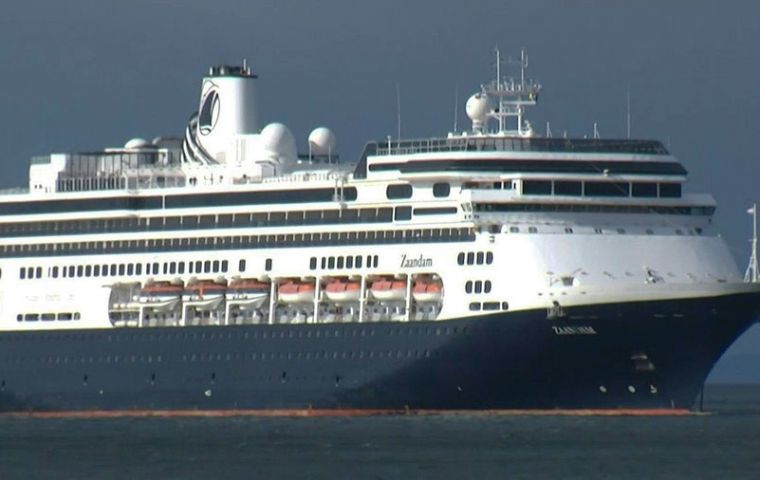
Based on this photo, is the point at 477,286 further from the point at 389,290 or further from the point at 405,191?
the point at 405,191

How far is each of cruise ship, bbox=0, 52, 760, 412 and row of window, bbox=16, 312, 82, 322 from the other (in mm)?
83

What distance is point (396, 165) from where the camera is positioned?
3533 inches

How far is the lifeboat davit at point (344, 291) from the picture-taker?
297 ft

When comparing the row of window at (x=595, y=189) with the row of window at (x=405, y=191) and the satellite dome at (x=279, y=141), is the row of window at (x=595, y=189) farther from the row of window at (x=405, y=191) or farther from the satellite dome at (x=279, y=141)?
the satellite dome at (x=279, y=141)

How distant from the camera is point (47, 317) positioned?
329 feet

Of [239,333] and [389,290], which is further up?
[389,290]

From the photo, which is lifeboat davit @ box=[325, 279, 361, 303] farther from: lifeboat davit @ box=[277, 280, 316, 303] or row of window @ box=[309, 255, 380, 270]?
lifeboat davit @ box=[277, 280, 316, 303]

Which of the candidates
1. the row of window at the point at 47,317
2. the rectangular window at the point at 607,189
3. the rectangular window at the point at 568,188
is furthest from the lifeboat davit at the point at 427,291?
the row of window at the point at 47,317

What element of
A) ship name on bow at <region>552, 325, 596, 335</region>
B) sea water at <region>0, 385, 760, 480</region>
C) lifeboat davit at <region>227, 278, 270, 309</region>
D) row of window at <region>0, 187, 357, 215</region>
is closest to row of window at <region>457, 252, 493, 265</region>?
ship name on bow at <region>552, 325, 596, 335</region>

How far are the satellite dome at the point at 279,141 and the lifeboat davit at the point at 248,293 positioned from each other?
532cm

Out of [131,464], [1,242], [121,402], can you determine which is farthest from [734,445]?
[1,242]

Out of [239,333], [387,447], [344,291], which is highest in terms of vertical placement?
[344,291]

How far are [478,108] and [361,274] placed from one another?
6837mm

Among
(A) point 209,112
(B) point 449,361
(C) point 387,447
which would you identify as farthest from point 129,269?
(C) point 387,447
